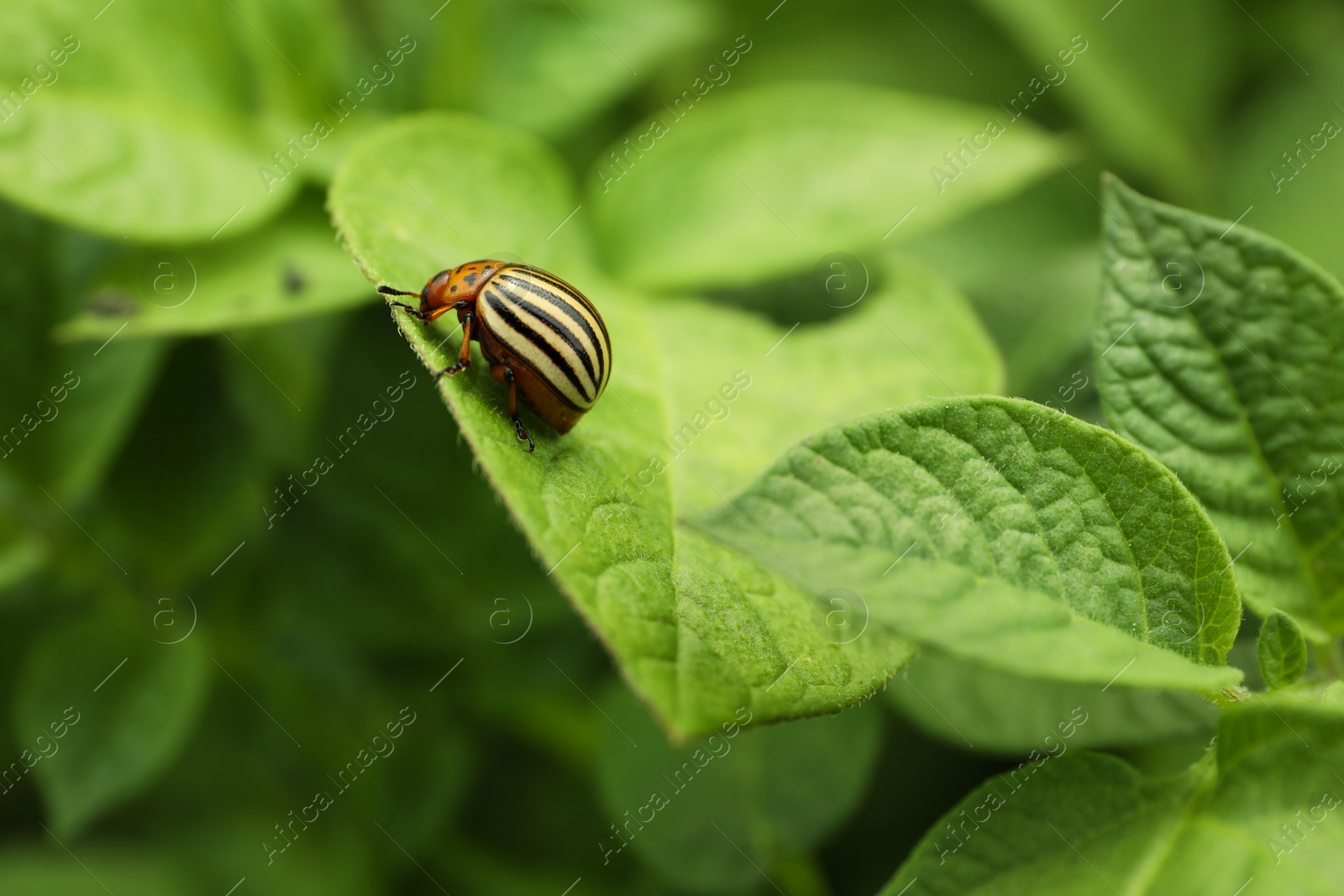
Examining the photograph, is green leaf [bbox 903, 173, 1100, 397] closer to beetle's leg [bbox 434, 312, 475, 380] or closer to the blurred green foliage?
the blurred green foliage

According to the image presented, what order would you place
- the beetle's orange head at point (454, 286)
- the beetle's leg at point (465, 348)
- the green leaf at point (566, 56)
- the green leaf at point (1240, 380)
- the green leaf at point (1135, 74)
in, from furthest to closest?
the green leaf at point (1135, 74), the green leaf at point (566, 56), the beetle's orange head at point (454, 286), the beetle's leg at point (465, 348), the green leaf at point (1240, 380)

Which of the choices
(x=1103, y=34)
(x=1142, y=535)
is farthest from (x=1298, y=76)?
(x=1142, y=535)

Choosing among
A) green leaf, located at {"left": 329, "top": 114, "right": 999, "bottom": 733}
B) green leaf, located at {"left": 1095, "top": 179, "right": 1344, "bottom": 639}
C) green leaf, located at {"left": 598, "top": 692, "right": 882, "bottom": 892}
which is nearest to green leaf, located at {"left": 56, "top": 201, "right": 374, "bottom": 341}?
green leaf, located at {"left": 329, "top": 114, "right": 999, "bottom": 733}

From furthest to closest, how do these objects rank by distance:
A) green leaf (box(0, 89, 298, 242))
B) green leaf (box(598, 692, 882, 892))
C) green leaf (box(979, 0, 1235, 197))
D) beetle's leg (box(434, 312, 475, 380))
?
green leaf (box(979, 0, 1235, 197))
green leaf (box(598, 692, 882, 892))
green leaf (box(0, 89, 298, 242))
beetle's leg (box(434, 312, 475, 380))

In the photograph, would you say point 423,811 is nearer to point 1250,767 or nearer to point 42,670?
point 42,670

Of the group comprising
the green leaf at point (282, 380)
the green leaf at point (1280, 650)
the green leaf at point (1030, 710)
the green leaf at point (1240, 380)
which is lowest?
the green leaf at point (1030, 710)

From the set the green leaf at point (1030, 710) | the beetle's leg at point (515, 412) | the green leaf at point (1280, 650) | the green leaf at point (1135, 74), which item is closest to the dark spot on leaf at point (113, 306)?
the beetle's leg at point (515, 412)

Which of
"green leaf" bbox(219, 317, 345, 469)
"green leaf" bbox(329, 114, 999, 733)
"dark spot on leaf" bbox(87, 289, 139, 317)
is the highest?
"dark spot on leaf" bbox(87, 289, 139, 317)

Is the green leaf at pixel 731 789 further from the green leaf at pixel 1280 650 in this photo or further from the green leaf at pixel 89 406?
the green leaf at pixel 89 406
